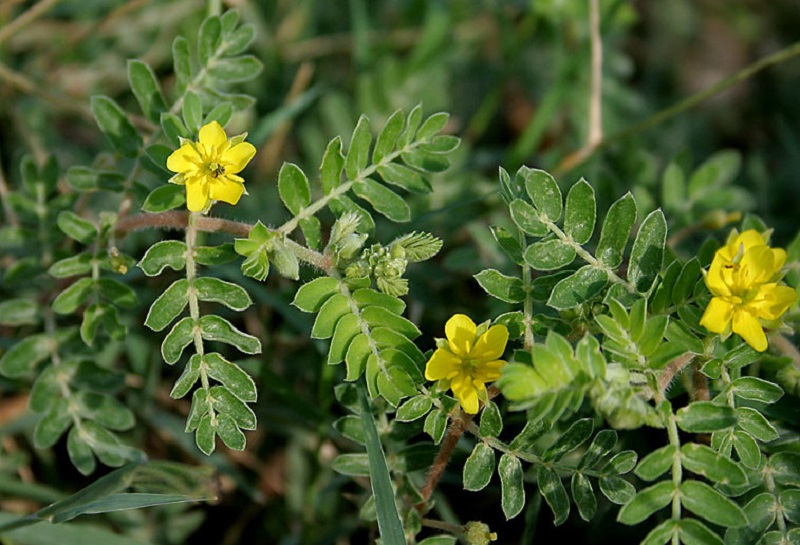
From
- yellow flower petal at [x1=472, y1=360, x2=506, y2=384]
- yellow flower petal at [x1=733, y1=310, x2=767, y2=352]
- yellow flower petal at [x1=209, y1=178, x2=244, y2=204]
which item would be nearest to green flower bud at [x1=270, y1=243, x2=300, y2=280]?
yellow flower petal at [x1=209, y1=178, x2=244, y2=204]

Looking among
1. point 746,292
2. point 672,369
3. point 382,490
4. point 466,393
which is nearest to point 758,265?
point 746,292

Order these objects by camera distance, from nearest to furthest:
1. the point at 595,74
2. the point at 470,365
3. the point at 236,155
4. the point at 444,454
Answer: the point at 470,365 < the point at 236,155 < the point at 444,454 < the point at 595,74

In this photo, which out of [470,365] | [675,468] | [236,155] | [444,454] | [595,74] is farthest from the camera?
[595,74]

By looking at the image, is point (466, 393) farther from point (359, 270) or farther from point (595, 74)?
point (595, 74)

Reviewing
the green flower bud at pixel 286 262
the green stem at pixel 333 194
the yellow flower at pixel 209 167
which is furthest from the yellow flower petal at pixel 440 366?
the yellow flower at pixel 209 167

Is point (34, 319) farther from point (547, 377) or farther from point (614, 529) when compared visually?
point (614, 529)

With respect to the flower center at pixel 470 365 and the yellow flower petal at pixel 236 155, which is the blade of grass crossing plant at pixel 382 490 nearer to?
the flower center at pixel 470 365
